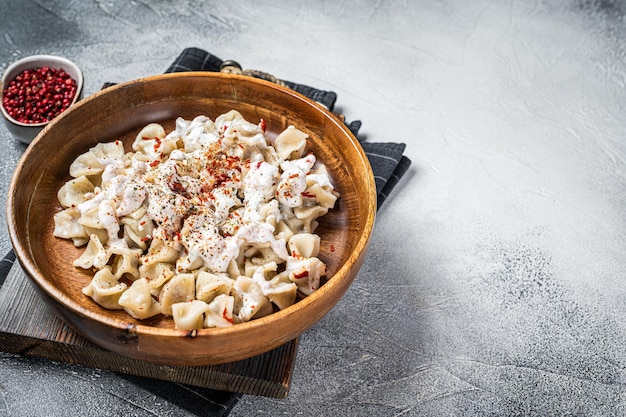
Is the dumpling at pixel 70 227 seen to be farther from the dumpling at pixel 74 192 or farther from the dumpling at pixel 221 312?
the dumpling at pixel 221 312

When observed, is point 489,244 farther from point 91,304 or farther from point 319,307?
point 91,304

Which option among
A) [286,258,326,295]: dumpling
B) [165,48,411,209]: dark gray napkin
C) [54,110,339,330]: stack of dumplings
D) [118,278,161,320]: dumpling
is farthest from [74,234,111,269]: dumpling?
[165,48,411,209]: dark gray napkin

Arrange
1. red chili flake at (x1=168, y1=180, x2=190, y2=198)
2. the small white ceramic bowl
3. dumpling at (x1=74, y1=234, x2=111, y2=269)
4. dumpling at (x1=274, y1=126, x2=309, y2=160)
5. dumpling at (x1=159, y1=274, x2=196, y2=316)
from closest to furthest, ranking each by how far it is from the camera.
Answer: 1. dumpling at (x1=159, y1=274, x2=196, y2=316)
2. dumpling at (x1=74, y1=234, x2=111, y2=269)
3. red chili flake at (x1=168, y1=180, x2=190, y2=198)
4. dumpling at (x1=274, y1=126, x2=309, y2=160)
5. the small white ceramic bowl

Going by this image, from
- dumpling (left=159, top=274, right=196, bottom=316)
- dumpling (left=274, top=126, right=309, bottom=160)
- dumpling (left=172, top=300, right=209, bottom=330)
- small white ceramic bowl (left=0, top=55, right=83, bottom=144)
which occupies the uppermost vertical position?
dumpling (left=274, top=126, right=309, bottom=160)

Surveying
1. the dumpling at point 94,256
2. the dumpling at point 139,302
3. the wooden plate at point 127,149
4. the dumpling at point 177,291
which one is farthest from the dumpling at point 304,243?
the dumpling at point 94,256

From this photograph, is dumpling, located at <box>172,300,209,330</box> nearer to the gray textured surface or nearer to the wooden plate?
the wooden plate

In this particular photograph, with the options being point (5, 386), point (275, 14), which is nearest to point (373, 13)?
point (275, 14)

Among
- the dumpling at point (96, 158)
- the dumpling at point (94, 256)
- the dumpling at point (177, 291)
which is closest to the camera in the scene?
the dumpling at point (177, 291)
